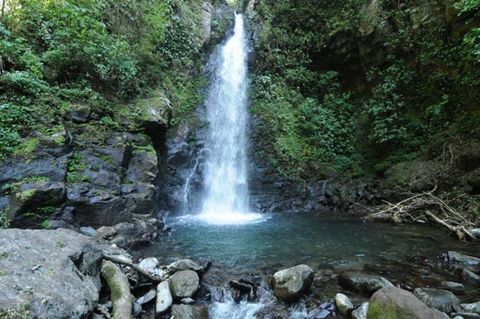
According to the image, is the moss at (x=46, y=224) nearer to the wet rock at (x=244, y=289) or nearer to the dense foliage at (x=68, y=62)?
the dense foliage at (x=68, y=62)

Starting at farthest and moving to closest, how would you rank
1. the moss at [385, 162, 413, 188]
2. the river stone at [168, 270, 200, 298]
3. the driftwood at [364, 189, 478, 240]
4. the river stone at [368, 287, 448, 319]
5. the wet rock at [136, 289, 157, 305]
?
the moss at [385, 162, 413, 188] < the driftwood at [364, 189, 478, 240] < the river stone at [168, 270, 200, 298] < the wet rock at [136, 289, 157, 305] < the river stone at [368, 287, 448, 319]

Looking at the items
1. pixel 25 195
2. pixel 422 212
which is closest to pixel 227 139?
pixel 422 212

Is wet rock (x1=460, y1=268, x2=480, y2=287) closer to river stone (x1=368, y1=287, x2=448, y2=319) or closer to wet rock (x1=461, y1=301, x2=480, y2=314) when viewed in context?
wet rock (x1=461, y1=301, x2=480, y2=314)

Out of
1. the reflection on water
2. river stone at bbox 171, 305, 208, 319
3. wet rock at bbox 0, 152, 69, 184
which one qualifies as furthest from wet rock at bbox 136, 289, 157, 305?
wet rock at bbox 0, 152, 69, 184

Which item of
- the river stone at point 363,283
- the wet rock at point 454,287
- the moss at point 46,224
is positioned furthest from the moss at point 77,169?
the wet rock at point 454,287

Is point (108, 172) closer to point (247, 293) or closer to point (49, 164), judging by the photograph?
point (49, 164)

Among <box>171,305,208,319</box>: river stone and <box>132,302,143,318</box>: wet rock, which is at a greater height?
<box>132,302,143,318</box>: wet rock

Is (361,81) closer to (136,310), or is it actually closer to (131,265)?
(131,265)

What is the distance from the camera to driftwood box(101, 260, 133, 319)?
403 cm

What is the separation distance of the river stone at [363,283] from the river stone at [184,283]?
96.9 inches

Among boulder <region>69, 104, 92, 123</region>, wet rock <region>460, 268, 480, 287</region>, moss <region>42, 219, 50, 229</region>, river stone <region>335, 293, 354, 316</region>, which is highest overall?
boulder <region>69, 104, 92, 123</region>

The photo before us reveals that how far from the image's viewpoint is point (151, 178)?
9531mm

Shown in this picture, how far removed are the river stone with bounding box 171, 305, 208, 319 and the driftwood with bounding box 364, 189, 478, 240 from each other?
7.32 m

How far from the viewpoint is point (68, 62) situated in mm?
9594
